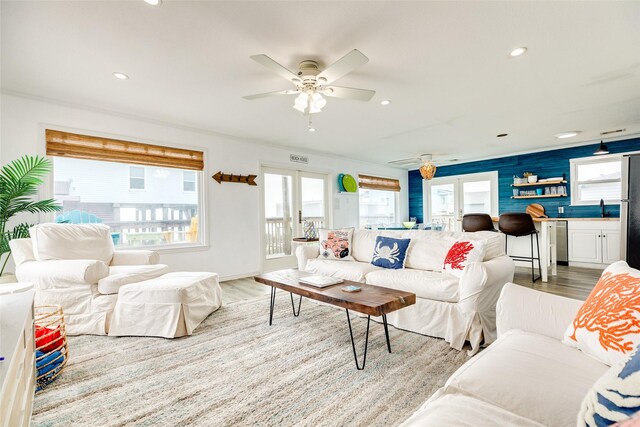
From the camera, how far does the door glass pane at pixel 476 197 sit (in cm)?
679

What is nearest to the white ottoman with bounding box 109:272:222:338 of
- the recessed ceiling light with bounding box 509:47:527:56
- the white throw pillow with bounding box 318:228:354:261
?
the white throw pillow with bounding box 318:228:354:261

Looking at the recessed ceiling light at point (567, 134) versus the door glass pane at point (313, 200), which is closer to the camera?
the recessed ceiling light at point (567, 134)

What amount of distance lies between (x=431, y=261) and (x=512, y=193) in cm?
471

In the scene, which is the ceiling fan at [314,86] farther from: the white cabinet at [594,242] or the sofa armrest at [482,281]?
the white cabinet at [594,242]

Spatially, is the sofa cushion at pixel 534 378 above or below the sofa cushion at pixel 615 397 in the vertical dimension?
below

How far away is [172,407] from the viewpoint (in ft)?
5.10

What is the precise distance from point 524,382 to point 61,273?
317 centimetres

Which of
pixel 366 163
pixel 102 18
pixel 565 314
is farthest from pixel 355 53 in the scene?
pixel 366 163

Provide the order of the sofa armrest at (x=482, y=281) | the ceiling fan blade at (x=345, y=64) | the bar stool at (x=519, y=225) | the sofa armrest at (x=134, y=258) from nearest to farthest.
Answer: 1. the ceiling fan blade at (x=345, y=64)
2. the sofa armrest at (x=482, y=281)
3. the sofa armrest at (x=134, y=258)
4. the bar stool at (x=519, y=225)

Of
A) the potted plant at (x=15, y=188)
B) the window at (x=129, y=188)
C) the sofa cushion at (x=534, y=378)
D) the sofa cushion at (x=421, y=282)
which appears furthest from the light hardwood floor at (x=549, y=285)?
the sofa cushion at (x=534, y=378)

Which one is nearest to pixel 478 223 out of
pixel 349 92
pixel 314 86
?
pixel 349 92

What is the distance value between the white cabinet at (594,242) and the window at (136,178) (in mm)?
7087

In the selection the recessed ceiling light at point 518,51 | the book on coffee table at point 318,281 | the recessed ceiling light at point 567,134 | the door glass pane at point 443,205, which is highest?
the recessed ceiling light at point 518,51

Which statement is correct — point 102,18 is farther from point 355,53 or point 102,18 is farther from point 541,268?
point 541,268
